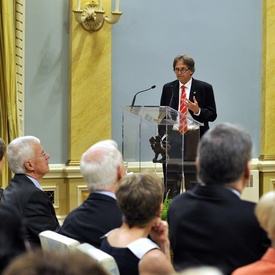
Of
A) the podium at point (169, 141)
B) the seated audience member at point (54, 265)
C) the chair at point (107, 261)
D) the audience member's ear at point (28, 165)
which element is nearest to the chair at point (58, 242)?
the chair at point (107, 261)

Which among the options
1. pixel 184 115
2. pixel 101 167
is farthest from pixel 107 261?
pixel 184 115

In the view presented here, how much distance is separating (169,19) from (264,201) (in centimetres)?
596

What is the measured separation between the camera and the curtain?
23.2ft

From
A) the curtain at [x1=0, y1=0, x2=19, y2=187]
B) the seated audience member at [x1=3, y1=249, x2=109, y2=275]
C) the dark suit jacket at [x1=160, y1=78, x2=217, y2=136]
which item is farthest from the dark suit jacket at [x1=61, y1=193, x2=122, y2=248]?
the curtain at [x1=0, y1=0, x2=19, y2=187]

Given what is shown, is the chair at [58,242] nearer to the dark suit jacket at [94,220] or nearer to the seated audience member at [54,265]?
the dark suit jacket at [94,220]

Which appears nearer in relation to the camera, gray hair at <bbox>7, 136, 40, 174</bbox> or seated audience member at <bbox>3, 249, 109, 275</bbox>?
seated audience member at <bbox>3, 249, 109, 275</bbox>

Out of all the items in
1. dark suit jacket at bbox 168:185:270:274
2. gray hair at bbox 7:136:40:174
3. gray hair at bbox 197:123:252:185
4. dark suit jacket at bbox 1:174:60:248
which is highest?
→ gray hair at bbox 197:123:252:185

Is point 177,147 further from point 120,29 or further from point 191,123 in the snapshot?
point 120,29

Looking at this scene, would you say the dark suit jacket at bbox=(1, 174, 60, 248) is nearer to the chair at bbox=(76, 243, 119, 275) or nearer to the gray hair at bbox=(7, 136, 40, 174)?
the gray hair at bbox=(7, 136, 40, 174)

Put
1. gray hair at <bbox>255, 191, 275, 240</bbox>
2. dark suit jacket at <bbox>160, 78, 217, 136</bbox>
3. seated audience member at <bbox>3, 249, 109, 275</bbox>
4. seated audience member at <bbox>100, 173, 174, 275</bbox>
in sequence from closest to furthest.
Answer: seated audience member at <bbox>3, 249, 109, 275</bbox>, gray hair at <bbox>255, 191, 275, 240</bbox>, seated audience member at <bbox>100, 173, 174, 275</bbox>, dark suit jacket at <bbox>160, 78, 217, 136</bbox>

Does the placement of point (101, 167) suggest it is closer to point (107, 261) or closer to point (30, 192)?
point (107, 261)

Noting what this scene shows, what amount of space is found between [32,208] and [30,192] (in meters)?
0.10

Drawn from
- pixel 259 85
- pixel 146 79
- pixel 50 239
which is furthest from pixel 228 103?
pixel 50 239

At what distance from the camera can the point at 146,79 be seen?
7.95 m
